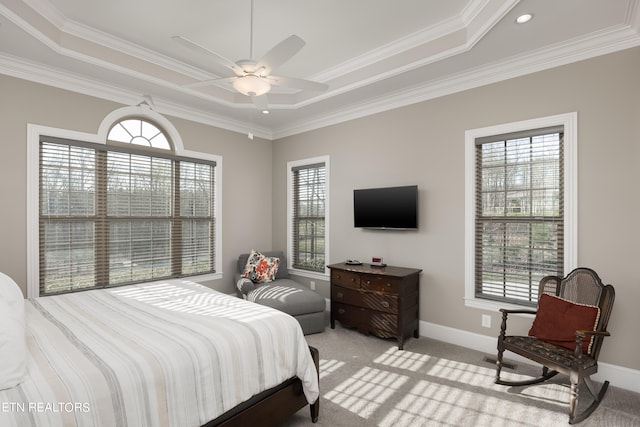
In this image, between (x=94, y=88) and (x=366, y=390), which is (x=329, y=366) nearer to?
(x=366, y=390)

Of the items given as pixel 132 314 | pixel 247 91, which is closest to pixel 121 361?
pixel 132 314

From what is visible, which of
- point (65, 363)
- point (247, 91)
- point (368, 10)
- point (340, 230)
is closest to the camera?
point (65, 363)

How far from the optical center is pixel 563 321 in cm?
256

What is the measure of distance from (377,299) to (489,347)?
3.84 feet

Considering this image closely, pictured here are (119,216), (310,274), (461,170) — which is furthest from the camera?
(310,274)

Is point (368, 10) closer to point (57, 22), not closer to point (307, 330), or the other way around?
point (57, 22)

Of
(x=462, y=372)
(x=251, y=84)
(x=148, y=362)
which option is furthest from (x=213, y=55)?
(x=462, y=372)

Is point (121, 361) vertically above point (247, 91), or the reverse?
point (247, 91)

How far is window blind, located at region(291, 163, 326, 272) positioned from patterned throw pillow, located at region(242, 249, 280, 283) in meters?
0.53

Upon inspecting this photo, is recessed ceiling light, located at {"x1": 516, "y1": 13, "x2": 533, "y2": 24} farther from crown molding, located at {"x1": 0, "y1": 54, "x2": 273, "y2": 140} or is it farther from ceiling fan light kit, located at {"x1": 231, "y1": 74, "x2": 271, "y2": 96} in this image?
crown molding, located at {"x1": 0, "y1": 54, "x2": 273, "y2": 140}

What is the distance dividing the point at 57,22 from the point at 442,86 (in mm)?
3688

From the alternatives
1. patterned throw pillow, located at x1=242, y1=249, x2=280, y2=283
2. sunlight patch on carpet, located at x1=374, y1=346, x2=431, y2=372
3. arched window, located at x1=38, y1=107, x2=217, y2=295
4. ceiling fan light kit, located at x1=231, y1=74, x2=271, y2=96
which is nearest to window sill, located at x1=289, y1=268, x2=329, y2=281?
patterned throw pillow, located at x1=242, y1=249, x2=280, y2=283

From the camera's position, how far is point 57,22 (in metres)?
2.89

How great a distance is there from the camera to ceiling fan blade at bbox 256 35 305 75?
206 cm
